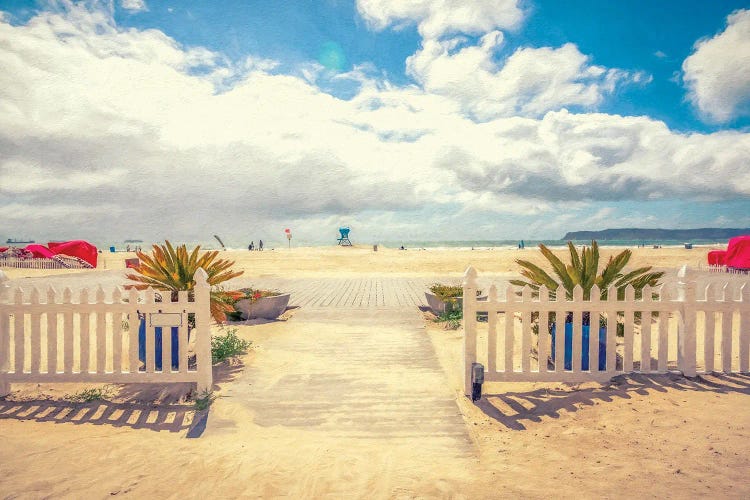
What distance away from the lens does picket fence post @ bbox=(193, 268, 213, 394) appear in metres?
4.87

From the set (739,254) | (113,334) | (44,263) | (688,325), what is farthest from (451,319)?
(44,263)

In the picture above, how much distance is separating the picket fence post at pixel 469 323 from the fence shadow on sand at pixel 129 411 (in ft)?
9.99

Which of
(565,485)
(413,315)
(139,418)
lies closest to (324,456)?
(565,485)

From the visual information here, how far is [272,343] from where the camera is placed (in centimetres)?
762

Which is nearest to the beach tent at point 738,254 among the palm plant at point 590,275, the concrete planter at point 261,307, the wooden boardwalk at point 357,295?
the wooden boardwalk at point 357,295

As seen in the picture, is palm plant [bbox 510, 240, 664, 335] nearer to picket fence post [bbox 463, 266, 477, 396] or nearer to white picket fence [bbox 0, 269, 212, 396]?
picket fence post [bbox 463, 266, 477, 396]

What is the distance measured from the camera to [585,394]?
491cm

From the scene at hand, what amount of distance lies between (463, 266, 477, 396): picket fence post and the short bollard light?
0.32ft

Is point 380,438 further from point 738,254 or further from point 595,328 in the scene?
point 738,254

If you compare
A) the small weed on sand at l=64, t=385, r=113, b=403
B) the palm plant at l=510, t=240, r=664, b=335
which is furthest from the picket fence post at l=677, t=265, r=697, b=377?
the small weed on sand at l=64, t=385, r=113, b=403

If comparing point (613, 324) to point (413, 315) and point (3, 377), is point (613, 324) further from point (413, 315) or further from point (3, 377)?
point (3, 377)

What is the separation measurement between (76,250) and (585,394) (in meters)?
33.7

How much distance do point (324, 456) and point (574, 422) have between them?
8.46 ft

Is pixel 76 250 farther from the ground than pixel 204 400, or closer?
farther from the ground
